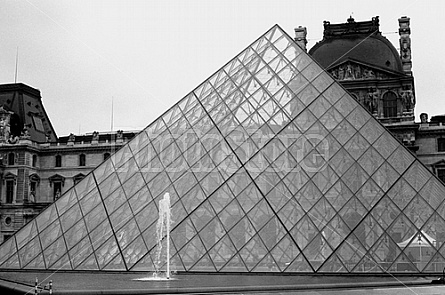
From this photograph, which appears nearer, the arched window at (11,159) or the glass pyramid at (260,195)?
the glass pyramid at (260,195)

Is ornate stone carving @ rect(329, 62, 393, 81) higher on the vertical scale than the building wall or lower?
higher

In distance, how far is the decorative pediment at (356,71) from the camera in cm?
4091

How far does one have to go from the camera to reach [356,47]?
1686 inches

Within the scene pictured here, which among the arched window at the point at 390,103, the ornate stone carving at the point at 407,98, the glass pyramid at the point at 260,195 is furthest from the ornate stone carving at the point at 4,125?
the glass pyramid at the point at 260,195

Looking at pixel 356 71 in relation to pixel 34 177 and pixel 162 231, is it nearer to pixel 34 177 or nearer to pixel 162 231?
pixel 34 177

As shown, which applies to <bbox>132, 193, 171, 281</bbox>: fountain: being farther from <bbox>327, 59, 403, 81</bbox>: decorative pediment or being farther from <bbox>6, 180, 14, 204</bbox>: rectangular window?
<bbox>6, 180, 14, 204</bbox>: rectangular window

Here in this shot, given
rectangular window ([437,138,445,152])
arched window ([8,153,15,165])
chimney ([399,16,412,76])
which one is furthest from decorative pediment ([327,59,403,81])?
arched window ([8,153,15,165])

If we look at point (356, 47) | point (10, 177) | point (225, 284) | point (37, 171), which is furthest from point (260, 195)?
point (37, 171)

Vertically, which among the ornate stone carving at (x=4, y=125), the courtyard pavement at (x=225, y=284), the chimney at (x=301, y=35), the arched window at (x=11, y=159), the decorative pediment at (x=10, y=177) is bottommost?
the courtyard pavement at (x=225, y=284)

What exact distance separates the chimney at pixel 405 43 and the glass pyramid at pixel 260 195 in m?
26.1

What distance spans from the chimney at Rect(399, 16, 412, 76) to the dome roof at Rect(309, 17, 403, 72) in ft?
1.59

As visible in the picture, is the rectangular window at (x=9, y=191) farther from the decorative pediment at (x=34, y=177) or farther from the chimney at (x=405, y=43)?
the chimney at (x=405, y=43)

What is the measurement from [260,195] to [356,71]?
93.5 feet

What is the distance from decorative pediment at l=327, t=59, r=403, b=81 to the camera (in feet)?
134
